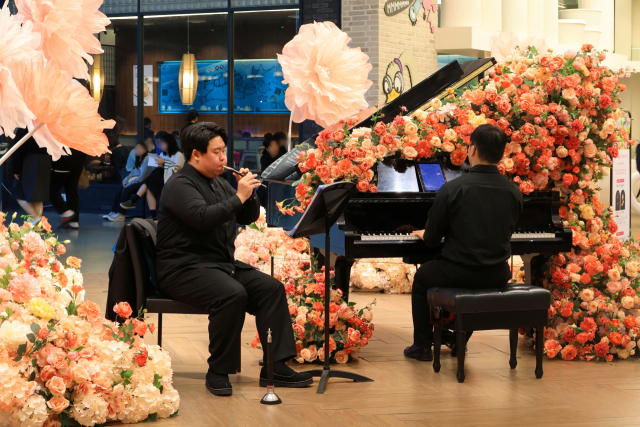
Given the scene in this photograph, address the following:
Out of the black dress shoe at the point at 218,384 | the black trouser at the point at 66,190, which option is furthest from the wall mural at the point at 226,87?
the black dress shoe at the point at 218,384

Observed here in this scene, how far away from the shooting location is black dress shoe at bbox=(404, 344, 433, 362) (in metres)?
4.34

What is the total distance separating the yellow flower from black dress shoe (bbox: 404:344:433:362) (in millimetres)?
2082

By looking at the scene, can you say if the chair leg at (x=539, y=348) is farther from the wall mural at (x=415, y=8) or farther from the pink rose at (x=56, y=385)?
the wall mural at (x=415, y=8)

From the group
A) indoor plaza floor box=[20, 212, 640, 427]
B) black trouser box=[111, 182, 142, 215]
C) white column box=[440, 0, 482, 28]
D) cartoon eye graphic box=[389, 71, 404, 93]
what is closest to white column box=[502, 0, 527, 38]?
white column box=[440, 0, 482, 28]

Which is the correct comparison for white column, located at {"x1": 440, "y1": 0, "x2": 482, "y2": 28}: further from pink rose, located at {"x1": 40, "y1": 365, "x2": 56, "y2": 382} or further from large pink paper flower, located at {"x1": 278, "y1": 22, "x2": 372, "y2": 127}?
pink rose, located at {"x1": 40, "y1": 365, "x2": 56, "y2": 382}

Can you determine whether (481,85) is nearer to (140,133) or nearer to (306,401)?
(306,401)

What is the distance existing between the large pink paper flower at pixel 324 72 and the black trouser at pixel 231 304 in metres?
1.01

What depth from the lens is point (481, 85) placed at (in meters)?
4.70

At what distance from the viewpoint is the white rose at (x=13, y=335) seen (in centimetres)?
292

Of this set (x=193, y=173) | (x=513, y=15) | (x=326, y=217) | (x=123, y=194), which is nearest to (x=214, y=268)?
(x=193, y=173)

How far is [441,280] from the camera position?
4047 mm

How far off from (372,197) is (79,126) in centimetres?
241

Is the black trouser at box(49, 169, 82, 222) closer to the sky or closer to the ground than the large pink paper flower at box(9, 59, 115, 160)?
closer to the ground

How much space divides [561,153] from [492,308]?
1176 millimetres
